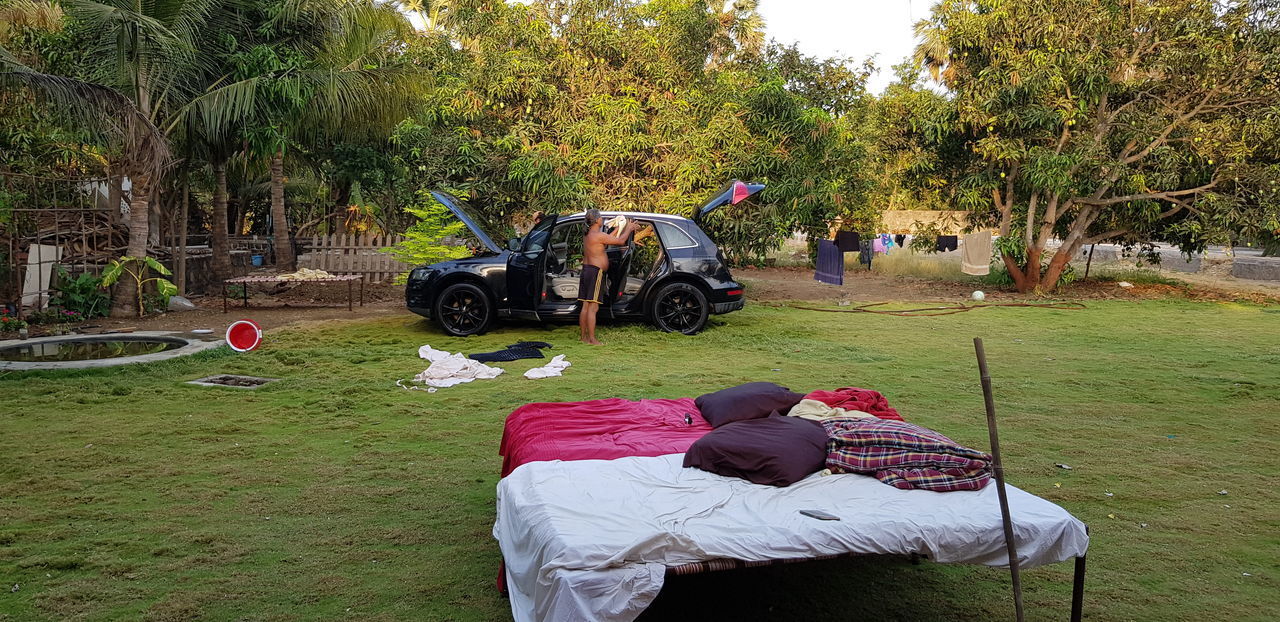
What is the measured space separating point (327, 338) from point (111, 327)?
309cm

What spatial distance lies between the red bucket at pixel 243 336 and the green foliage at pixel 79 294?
3.96 metres

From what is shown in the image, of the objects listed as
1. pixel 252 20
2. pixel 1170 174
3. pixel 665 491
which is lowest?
pixel 665 491

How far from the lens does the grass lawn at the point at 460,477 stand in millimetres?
4062

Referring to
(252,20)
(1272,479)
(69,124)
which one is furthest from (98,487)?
(252,20)

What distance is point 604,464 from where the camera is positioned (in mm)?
4488

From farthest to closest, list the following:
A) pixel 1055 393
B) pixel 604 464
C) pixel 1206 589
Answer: pixel 1055 393, pixel 604 464, pixel 1206 589

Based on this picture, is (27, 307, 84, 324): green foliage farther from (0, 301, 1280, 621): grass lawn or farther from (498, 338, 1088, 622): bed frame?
(498, 338, 1088, 622): bed frame

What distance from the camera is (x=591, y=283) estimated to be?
428 inches

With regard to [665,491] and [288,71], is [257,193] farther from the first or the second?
[665,491]

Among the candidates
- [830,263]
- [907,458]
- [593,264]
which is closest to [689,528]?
[907,458]

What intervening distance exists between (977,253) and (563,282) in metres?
10.4

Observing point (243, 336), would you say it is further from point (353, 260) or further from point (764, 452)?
point (764, 452)

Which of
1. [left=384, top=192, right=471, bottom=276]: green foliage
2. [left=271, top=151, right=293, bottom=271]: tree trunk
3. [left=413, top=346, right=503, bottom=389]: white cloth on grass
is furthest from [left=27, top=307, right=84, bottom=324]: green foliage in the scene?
[left=413, top=346, right=503, bottom=389]: white cloth on grass

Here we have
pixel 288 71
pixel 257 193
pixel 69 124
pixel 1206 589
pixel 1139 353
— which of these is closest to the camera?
pixel 1206 589
